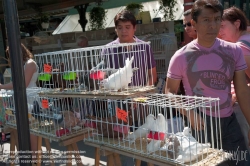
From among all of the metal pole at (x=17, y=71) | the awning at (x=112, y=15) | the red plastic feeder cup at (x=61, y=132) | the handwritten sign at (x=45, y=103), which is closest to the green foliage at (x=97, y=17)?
the awning at (x=112, y=15)

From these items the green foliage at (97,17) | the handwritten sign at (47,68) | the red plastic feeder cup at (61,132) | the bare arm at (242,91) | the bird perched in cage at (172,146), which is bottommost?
the red plastic feeder cup at (61,132)

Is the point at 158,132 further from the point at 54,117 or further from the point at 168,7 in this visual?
the point at 168,7

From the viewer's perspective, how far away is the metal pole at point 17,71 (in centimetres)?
95

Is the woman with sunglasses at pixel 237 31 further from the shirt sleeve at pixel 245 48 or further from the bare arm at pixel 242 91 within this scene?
the bare arm at pixel 242 91

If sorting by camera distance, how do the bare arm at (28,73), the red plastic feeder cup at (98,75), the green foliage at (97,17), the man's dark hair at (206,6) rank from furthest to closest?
the green foliage at (97,17) → the bare arm at (28,73) → the red plastic feeder cup at (98,75) → the man's dark hair at (206,6)

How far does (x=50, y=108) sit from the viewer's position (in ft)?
6.97

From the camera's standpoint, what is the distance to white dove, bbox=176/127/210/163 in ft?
4.09

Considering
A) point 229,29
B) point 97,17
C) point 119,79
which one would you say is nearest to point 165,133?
point 119,79

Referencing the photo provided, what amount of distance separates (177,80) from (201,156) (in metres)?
0.42

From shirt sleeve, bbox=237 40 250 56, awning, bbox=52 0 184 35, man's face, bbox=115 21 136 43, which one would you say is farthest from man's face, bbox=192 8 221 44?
awning, bbox=52 0 184 35

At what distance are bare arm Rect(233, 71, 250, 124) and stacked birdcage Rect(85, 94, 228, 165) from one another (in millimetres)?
174

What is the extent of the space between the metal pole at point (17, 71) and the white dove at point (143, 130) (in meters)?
0.67

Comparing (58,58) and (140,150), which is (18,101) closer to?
(140,150)

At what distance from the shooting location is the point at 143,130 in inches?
59.7
